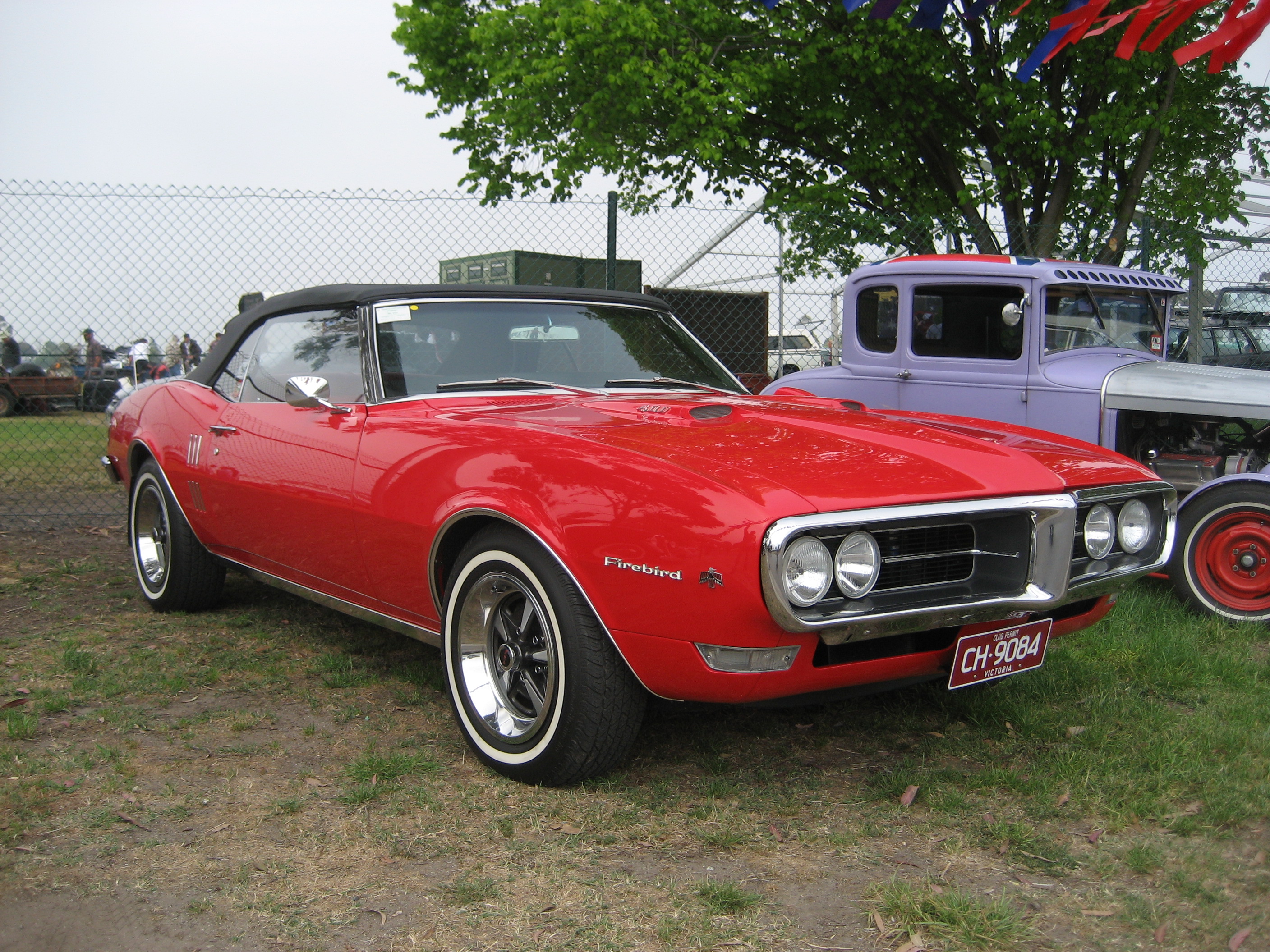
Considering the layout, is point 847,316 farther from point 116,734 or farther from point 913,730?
point 116,734

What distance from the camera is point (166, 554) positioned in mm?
4609

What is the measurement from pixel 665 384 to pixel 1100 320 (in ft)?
9.95

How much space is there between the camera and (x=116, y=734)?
322 centimetres

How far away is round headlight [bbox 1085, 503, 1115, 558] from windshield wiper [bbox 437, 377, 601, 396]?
1591mm

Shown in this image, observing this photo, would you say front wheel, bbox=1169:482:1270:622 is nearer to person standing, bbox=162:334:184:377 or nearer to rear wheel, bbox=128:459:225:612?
rear wheel, bbox=128:459:225:612

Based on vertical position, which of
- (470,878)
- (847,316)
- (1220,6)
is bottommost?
(470,878)

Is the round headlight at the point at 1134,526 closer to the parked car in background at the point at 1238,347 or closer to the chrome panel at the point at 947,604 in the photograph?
the chrome panel at the point at 947,604

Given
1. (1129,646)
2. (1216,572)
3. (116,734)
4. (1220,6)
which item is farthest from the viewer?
(1220,6)

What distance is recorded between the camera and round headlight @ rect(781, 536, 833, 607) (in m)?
2.34

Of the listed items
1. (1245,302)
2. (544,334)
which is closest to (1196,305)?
(1245,302)

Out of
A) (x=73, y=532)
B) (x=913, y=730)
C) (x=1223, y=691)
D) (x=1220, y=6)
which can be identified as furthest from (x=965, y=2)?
(x=1220, y=6)

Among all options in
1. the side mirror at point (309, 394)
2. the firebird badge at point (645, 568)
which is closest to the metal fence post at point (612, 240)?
the side mirror at point (309, 394)

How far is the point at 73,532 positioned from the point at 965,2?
6173 mm

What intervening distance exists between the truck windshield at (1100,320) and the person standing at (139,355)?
604cm
